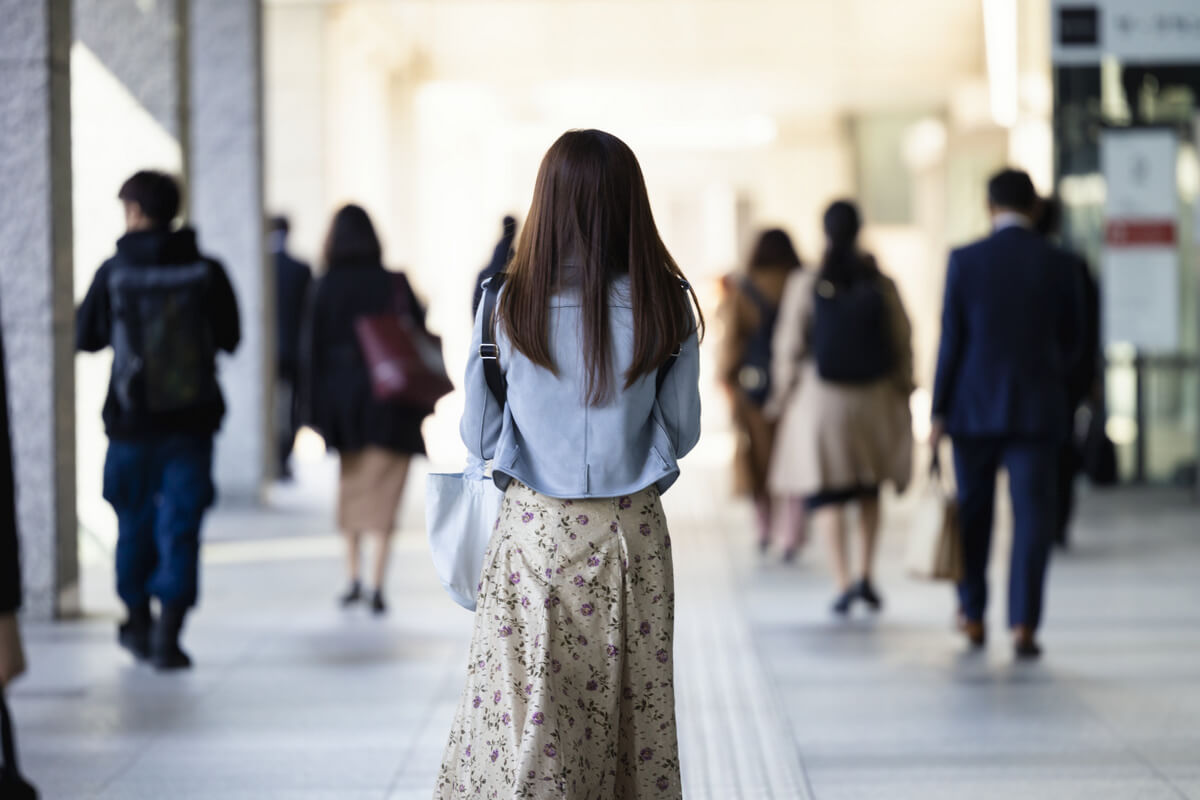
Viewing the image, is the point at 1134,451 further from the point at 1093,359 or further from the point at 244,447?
the point at 244,447

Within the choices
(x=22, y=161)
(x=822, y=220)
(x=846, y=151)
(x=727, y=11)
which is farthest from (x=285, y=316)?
(x=846, y=151)

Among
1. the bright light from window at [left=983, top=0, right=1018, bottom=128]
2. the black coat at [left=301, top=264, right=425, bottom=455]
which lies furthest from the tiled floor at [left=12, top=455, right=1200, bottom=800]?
the bright light from window at [left=983, top=0, right=1018, bottom=128]

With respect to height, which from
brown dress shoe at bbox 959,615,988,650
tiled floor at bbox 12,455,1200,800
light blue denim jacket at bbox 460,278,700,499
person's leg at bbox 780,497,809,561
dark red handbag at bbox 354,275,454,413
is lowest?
tiled floor at bbox 12,455,1200,800

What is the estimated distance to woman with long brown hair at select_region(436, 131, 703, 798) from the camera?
10.2 ft

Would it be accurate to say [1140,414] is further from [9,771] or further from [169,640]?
[9,771]

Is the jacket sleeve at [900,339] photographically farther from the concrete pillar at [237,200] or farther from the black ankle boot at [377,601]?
the concrete pillar at [237,200]

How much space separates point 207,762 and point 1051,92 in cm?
1010

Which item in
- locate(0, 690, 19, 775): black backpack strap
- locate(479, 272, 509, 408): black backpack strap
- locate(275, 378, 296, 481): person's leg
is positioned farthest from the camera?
locate(275, 378, 296, 481): person's leg

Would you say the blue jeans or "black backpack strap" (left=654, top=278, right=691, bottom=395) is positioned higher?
"black backpack strap" (left=654, top=278, right=691, bottom=395)

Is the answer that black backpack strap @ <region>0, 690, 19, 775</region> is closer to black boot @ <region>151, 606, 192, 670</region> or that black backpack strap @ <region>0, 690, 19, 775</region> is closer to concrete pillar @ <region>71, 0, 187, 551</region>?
black boot @ <region>151, 606, 192, 670</region>

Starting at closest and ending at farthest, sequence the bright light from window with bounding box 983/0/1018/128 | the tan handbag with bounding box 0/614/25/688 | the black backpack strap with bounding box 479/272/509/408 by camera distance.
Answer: the tan handbag with bounding box 0/614/25/688 → the black backpack strap with bounding box 479/272/509/408 → the bright light from window with bounding box 983/0/1018/128

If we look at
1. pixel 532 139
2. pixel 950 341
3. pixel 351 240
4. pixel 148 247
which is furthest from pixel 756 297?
pixel 532 139

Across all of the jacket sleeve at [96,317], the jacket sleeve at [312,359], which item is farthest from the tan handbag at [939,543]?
the jacket sleeve at [96,317]

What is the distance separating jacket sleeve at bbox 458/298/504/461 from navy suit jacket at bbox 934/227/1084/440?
300 cm
